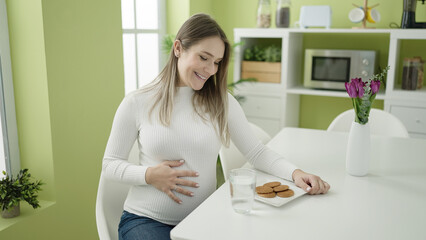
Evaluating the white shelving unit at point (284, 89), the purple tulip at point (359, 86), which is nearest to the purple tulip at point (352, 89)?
the purple tulip at point (359, 86)

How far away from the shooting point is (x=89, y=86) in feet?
6.95

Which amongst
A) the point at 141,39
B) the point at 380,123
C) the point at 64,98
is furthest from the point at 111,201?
the point at 141,39

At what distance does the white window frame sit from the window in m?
0.89

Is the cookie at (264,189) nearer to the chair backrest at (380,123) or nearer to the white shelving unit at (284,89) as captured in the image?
the chair backrest at (380,123)

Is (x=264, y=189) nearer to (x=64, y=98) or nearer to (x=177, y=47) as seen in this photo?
(x=177, y=47)

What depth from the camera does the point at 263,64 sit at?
3191mm

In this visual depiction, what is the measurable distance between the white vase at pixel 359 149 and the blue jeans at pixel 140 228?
639 millimetres

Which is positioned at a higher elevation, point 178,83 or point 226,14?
point 226,14

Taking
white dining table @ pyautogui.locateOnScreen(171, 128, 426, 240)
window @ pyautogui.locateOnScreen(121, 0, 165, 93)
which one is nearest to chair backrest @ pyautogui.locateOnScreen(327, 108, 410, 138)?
white dining table @ pyautogui.locateOnScreen(171, 128, 426, 240)

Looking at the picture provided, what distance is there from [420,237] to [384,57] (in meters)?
2.41

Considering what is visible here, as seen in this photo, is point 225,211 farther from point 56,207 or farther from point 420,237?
point 56,207

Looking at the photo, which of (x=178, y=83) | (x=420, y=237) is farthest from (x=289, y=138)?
(x=420, y=237)

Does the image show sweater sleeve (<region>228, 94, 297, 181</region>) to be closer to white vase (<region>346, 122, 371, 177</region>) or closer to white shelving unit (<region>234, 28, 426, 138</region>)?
white vase (<region>346, 122, 371, 177</region>)

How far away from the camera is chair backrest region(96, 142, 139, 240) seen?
131cm
